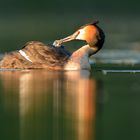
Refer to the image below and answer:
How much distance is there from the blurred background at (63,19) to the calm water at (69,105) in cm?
903

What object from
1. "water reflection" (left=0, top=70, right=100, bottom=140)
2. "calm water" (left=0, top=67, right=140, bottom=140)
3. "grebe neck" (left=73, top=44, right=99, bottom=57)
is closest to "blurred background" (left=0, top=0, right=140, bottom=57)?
"grebe neck" (left=73, top=44, right=99, bottom=57)

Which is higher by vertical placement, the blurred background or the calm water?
the blurred background

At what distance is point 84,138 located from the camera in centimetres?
1124

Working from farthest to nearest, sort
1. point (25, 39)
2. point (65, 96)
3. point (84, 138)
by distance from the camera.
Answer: point (25, 39)
point (65, 96)
point (84, 138)

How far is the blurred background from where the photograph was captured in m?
28.2

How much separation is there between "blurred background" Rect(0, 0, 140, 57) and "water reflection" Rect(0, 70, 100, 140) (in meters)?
8.86

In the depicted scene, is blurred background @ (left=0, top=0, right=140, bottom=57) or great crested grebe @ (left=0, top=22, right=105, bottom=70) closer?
great crested grebe @ (left=0, top=22, right=105, bottom=70)

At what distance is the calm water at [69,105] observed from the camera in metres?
11.6

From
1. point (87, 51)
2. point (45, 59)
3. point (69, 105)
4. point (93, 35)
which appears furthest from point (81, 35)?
point (69, 105)

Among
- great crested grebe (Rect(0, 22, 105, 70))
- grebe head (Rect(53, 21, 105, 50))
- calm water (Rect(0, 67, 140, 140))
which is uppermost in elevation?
grebe head (Rect(53, 21, 105, 50))

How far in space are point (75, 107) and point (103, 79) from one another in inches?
141

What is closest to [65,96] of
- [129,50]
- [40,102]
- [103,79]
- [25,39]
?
[40,102]

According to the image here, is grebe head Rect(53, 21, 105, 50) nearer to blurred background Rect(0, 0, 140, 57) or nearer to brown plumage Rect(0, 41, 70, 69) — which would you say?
brown plumage Rect(0, 41, 70, 69)

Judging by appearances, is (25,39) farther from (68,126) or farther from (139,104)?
(68,126)
